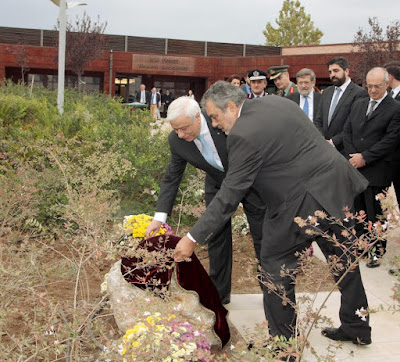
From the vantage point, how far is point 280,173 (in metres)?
3.31

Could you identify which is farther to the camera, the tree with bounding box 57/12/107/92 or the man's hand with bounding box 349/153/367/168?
the tree with bounding box 57/12/107/92

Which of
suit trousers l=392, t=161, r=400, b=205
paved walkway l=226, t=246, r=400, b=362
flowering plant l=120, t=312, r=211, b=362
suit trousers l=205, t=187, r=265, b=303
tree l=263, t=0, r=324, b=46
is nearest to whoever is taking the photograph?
flowering plant l=120, t=312, r=211, b=362

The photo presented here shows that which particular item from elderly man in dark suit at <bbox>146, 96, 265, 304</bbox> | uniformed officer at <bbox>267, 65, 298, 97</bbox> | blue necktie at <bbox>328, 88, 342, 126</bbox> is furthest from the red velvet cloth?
uniformed officer at <bbox>267, 65, 298, 97</bbox>

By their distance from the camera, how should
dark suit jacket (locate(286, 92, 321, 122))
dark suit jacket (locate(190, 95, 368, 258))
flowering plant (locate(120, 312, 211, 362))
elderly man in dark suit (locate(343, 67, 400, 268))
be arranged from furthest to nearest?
1. dark suit jacket (locate(286, 92, 321, 122))
2. elderly man in dark suit (locate(343, 67, 400, 268))
3. dark suit jacket (locate(190, 95, 368, 258))
4. flowering plant (locate(120, 312, 211, 362))

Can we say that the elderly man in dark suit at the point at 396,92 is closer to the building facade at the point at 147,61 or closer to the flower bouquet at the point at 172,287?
the flower bouquet at the point at 172,287

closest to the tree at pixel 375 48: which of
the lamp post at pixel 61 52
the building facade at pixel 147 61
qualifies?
the building facade at pixel 147 61

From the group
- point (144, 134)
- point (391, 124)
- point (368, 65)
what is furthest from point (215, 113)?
point (368, 65)

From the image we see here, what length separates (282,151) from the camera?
3.26 m

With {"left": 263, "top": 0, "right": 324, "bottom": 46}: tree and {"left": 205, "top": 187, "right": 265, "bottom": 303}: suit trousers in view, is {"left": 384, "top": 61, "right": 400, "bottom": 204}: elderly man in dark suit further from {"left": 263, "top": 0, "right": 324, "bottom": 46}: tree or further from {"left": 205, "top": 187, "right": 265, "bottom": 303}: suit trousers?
{"left": 263, "top": 0, "right": 324, "bottom": 46}: tree

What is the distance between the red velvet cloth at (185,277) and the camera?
11.8 feet

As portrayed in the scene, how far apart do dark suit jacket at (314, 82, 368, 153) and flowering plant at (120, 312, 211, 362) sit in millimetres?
3826

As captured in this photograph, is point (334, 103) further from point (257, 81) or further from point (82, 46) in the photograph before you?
point (82, 46)

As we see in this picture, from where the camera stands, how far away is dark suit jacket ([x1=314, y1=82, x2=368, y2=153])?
6175 mm

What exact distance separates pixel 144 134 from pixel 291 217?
4605 millimetres
